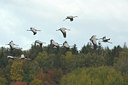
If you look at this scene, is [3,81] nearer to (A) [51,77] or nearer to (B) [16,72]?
(B) [16,72]

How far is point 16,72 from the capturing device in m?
160

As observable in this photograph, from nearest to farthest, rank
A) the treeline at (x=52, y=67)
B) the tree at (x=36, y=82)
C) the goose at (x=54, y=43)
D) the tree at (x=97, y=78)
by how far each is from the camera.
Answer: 1. the goose at (x=54, y=43)
2. the tree at (x=97, y=78)
3. the treeline at (x=52, y=67)
4. the tree at (x=36, y=82)

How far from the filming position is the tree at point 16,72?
159500 millimetres

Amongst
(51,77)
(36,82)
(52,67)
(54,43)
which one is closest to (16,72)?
(51,77)

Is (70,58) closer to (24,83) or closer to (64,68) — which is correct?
(64,68)

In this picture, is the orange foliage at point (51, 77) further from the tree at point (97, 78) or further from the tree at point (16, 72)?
the tree at point (97, 78)

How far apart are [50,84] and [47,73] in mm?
15078

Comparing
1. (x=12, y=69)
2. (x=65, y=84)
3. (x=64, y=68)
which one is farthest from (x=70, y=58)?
(x=65, y=84)

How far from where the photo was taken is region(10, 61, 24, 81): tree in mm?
159500

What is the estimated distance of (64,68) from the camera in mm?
177500

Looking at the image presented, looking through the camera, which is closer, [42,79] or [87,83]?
[87,83]

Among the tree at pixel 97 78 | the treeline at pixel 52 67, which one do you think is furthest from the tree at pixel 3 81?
the tree at pixel 97 78

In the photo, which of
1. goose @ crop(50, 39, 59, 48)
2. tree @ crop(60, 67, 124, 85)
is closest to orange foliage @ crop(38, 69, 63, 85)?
tree @ crop(60, 67, 124, 85)

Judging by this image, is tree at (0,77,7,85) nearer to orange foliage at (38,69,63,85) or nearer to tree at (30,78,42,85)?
tree at (30,78,42,85)
